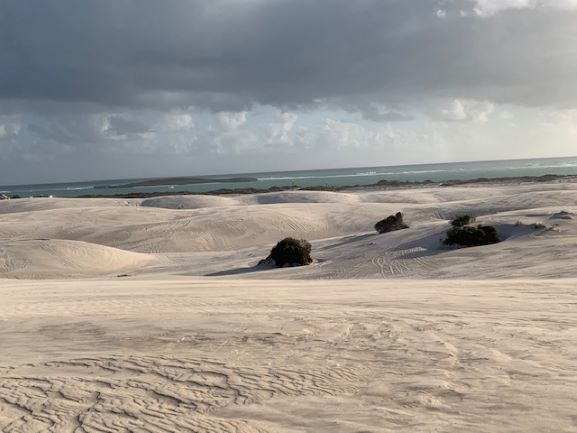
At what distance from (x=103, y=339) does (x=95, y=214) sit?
37.6 m

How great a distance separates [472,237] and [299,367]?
15.6 m

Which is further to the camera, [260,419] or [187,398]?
[187,398]

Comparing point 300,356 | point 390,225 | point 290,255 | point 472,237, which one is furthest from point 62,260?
point 300,356

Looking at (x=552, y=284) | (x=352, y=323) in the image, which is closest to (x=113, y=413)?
(x=352, y=323)

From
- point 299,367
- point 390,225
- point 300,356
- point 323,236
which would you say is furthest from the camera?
point 323,236

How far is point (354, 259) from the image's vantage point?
20484mm

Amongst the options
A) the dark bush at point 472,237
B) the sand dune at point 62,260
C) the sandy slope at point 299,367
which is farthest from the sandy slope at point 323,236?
the sandy slope at point 299,367

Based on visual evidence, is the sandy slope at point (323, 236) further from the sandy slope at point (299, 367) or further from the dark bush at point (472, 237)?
the sandy slope at point (299, 367)

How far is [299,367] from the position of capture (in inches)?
226

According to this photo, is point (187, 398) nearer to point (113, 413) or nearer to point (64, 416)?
point (113, 413)

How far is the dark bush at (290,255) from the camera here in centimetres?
2100

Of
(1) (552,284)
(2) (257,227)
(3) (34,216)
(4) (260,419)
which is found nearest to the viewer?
(4) (260,419)

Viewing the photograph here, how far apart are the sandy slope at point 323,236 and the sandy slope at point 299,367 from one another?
6.91 metres

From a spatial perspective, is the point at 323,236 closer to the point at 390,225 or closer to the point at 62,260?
the point at 390,225
